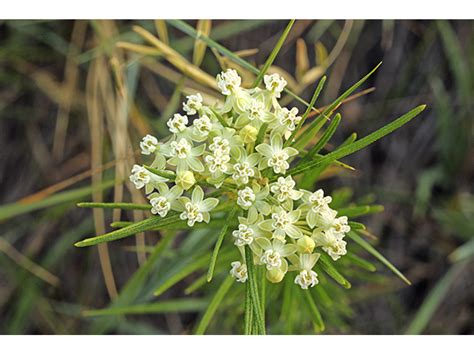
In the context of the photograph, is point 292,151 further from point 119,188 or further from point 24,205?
point 24,205

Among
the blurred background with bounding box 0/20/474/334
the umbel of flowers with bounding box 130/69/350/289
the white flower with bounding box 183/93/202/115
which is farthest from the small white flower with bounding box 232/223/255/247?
the blurred background with bounding box 0/20/474/334

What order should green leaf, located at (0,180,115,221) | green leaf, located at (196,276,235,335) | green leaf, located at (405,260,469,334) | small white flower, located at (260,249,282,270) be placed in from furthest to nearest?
green leaf, located at (405,260,469,334) → green leaf, located at (0,180,115,221) → green leaf, located at (196,276,235,335) → small white flower, located at (260,249,282,270)

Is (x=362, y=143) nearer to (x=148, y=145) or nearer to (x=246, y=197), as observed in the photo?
(x=246, y=197)

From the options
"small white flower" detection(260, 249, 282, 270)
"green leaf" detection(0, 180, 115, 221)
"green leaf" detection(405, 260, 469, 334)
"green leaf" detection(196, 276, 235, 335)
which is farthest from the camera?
"green leaf" detection(405, 260, 469, 334)

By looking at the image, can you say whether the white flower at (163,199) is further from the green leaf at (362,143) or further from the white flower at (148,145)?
the green leaf at (362,143)

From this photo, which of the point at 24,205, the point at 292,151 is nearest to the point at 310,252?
the point at 292,151

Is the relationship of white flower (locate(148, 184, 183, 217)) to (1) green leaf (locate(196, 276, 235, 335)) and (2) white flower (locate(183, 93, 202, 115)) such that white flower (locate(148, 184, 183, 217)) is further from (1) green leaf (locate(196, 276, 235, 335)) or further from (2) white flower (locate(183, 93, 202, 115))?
(1) green leaf (locate(196, 276, 235, 335))
